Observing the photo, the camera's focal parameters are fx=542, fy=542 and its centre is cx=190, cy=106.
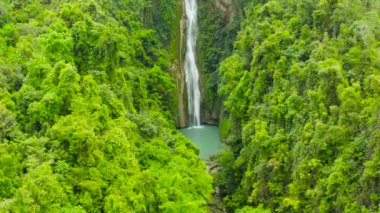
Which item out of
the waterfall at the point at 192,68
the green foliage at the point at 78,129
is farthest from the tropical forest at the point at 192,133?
the waterfall at the point at 192,68

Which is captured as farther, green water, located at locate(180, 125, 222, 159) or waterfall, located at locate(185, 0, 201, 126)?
waterfall, located at locate(185, 0, 201, 126)

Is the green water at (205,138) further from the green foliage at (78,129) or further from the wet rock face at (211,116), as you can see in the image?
the green foliage at (78,129)

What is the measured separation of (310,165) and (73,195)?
34.3 ft

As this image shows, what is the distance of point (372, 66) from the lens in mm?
25516

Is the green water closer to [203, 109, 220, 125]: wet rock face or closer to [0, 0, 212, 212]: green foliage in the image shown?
[203, 109, 220, 125]: wet rock face

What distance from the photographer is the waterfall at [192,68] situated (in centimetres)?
4170

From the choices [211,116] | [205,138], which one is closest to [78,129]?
[205,138]

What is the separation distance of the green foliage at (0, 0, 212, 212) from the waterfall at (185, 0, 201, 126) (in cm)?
786

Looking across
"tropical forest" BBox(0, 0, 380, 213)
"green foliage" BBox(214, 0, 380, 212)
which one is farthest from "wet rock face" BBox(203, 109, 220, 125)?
"green foliage" BBox(214, 0, 380, 212)

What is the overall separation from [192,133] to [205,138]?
4.34ft

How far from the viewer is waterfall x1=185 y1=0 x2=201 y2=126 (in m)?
41.7

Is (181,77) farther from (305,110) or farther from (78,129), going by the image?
(78,129)

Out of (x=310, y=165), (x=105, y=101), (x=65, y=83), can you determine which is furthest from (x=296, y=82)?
(x=65, y=83)

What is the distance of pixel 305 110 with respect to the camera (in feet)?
87.8
